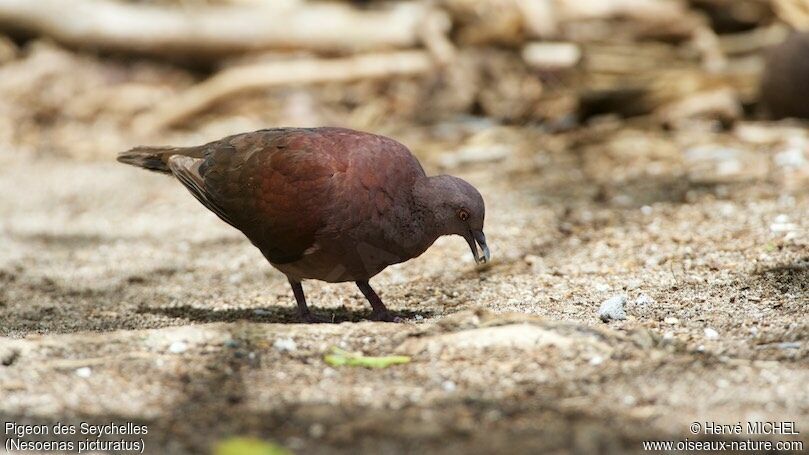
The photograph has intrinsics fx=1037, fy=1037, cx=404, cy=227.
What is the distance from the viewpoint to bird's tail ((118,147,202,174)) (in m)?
5.34

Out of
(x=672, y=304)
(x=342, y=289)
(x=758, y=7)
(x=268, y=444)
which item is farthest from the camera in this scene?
(x=758, y=7)

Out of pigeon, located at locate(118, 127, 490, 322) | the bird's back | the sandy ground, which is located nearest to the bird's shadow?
the sandy ground

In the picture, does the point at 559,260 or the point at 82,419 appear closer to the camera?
the point at 82,419

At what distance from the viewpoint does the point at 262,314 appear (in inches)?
198

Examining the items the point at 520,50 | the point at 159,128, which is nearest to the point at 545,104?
the point at 520,50

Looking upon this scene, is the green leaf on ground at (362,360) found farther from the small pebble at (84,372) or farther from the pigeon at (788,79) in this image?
the pigeon at (788,79)

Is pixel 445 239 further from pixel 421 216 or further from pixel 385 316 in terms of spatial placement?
pixel 421 216

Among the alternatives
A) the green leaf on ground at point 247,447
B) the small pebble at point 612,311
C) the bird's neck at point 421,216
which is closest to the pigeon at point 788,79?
the small pebble at point 612,311

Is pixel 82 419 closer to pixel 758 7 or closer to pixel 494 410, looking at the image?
pixel 494 410

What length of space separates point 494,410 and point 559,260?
2534mm

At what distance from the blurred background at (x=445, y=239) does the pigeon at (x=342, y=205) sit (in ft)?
1.30

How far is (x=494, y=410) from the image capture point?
10.4 feet

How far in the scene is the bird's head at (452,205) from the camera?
4.48 meters

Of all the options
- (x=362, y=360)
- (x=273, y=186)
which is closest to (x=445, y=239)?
(x=273, y=186)
